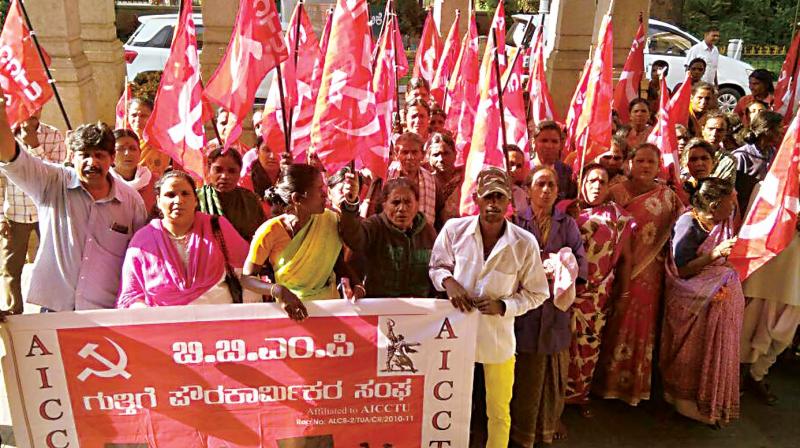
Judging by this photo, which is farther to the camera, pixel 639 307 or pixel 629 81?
pixel 629 81

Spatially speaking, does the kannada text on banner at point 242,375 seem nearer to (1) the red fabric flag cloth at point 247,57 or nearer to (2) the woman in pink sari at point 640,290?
(2) the woman in pink sari at point 640,290

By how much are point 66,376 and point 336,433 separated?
127 cm

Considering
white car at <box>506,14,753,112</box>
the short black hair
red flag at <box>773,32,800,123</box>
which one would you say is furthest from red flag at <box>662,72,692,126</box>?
white car at <box>506,14,753,112</box>

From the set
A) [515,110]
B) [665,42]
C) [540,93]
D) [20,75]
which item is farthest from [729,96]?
[20,75]

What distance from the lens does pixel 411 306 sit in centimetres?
334

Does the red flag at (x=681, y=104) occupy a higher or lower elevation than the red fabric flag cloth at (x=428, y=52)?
lower

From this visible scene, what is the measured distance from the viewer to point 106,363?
10.6ft

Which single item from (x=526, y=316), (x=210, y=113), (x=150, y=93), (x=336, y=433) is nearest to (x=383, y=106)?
(x=210, y=113)

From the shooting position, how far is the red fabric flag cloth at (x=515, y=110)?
15.9 ft

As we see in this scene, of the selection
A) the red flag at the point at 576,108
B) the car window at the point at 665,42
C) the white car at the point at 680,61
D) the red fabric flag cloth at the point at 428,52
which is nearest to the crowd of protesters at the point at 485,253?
the red flag at the point at 576,108

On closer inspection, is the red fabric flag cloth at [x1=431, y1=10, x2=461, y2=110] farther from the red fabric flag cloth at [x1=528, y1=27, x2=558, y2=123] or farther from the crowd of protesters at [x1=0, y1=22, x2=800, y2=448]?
the crowd of protesters at [x1=0, y1=22, x2=800, y2=448]

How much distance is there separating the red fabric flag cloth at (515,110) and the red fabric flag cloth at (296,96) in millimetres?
1368

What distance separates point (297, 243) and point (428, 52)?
5.34m

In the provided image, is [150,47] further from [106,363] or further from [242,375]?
[242,375]
